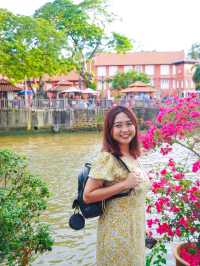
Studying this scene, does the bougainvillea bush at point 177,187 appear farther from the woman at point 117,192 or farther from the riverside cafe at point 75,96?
the riverside cafe at point 75,96

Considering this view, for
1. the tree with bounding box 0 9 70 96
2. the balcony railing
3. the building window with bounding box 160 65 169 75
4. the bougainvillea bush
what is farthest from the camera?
the building window with bounding box 160 65 169 75

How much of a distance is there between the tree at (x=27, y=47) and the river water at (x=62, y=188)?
5383mm

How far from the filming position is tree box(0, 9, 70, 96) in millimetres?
29875

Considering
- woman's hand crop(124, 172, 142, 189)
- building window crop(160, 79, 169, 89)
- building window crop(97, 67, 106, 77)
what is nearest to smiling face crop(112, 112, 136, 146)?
woman's hand crop(124, 172, 142, 189)

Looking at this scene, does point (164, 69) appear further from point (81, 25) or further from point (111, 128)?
point (111, 128)

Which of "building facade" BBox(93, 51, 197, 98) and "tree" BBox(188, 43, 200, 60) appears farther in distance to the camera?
"tree" BBox(188, 43, 200, 60)

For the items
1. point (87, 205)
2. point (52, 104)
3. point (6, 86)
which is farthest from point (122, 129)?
point (6, 86)

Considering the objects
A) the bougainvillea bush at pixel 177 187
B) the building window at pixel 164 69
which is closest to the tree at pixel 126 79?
the building window at pixel 164 69

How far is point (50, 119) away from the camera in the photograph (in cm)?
3378

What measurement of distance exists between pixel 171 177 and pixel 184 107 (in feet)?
2.68

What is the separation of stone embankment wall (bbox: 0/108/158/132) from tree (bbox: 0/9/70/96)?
2.60 meters

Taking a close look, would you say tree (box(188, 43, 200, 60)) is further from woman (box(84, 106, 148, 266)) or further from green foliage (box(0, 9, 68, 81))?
woman (box(84, 106, 148, 266))

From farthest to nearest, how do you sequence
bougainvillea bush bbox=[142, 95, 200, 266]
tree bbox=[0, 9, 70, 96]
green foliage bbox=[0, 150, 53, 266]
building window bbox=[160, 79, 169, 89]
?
1. building window bbox=[160, 79, 169, 89]
2. tree bbox=[0, 9, 70, 96]
3. bougainvillea bush bbox=[142, 95, 200, 266]
4. green foliage bbox=[0, 150, 53, 266]

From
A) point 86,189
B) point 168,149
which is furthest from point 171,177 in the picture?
point 86,189
